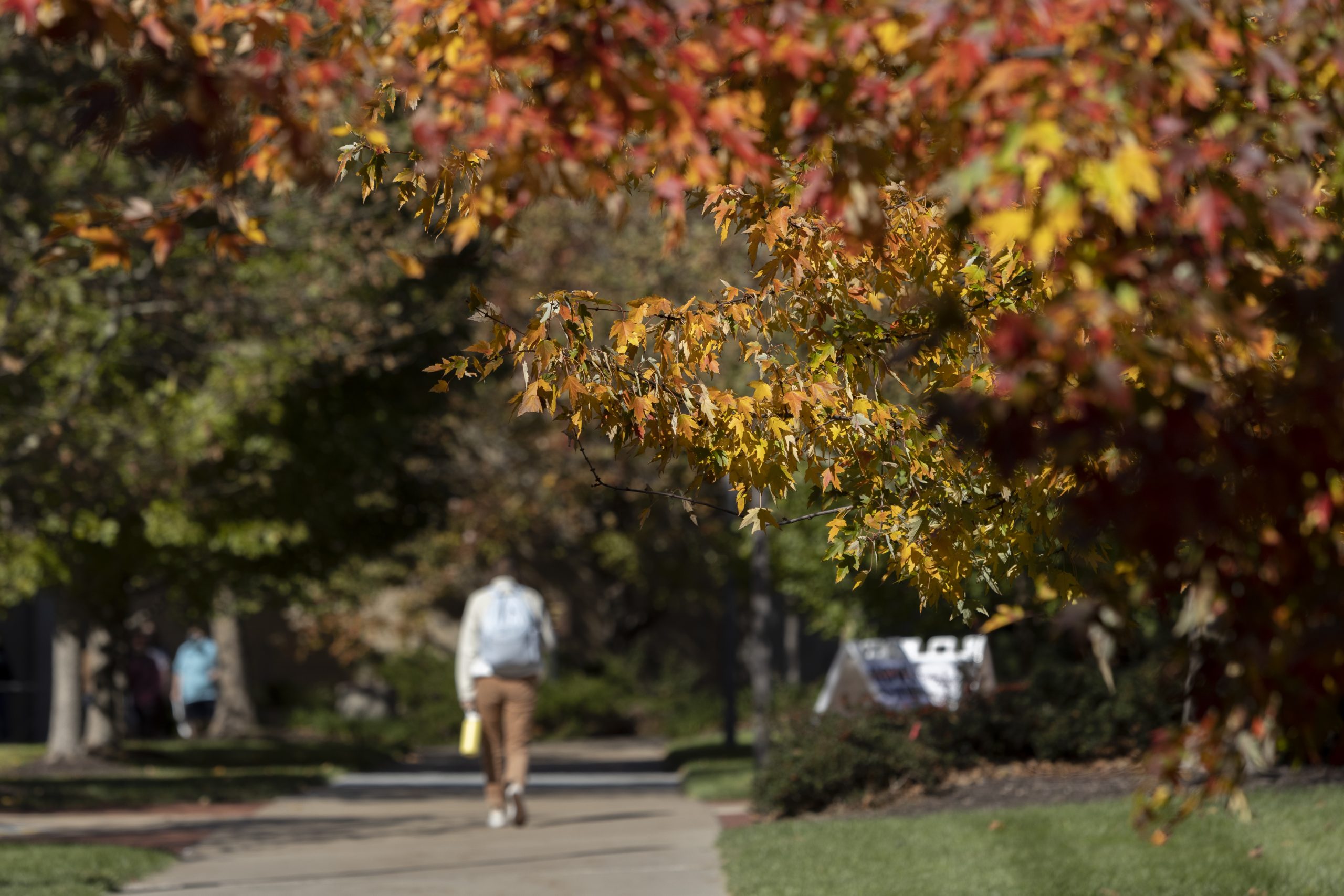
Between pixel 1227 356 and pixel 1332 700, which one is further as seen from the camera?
pixel 1227 356

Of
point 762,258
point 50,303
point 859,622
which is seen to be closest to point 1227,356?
point 762,258

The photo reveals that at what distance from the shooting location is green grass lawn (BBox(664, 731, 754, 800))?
1412 centimetres

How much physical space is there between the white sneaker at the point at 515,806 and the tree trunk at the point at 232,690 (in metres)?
15.9

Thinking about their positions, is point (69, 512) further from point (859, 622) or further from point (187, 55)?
point (187, 55)

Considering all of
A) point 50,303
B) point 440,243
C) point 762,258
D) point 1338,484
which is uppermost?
point 440,243

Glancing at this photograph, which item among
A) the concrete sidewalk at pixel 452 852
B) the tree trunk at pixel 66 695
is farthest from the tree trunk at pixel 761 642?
the tree trunk at pixel 66 695

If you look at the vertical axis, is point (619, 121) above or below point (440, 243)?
below

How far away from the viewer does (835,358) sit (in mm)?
5137

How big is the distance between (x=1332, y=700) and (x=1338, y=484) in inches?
14.6

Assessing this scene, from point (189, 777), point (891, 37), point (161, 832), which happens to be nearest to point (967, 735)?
point (161, 832)

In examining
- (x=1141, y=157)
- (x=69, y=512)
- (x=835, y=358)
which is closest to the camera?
(x=1141, y=157)

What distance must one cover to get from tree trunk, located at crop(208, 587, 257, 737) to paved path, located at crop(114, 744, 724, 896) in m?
12.3

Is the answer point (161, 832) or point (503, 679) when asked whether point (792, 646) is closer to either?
point (503, 679)

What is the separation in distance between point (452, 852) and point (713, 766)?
7172 millimetres
